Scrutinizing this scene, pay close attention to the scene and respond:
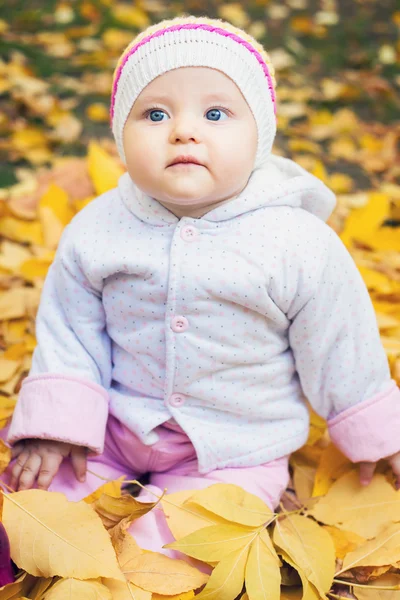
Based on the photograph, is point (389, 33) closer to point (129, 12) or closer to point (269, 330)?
point (129, 12)

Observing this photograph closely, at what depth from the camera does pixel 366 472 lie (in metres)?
1.23

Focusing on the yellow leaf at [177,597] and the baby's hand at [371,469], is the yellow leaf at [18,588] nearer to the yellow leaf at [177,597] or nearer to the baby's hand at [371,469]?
the yellow leaf at [177,597]

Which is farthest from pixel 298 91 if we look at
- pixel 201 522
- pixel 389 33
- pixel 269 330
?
pixel 201 522

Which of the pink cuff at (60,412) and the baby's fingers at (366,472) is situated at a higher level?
the pink cuff at (60,412)

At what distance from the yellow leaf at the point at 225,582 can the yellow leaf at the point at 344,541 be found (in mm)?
206

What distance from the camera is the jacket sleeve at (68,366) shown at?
1.16 metres

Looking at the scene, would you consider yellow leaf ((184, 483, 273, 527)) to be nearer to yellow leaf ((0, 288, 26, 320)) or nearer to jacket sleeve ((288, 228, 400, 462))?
jacket sleeve ((288, 228, 400, 462))

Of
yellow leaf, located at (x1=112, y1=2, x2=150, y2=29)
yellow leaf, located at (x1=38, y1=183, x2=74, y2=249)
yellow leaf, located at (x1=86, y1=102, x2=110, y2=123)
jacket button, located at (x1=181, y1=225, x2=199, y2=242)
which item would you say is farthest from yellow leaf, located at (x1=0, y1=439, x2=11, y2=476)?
yellow leaf, located at (x1=112, y1=2, x2=150, y2=29)

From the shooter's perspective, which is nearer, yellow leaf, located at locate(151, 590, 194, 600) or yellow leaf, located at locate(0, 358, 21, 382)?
yellow leaf, located at locate(151, 590, 194, 600)

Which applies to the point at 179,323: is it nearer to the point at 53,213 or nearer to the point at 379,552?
the point at 379,552

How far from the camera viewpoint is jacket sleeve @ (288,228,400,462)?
113 cm

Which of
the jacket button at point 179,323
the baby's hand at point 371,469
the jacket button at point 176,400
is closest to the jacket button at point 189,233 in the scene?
the jacket button at point 179,323

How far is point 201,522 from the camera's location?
1104mm

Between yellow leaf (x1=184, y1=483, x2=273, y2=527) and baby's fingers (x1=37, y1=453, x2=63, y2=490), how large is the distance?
0.74 feet
